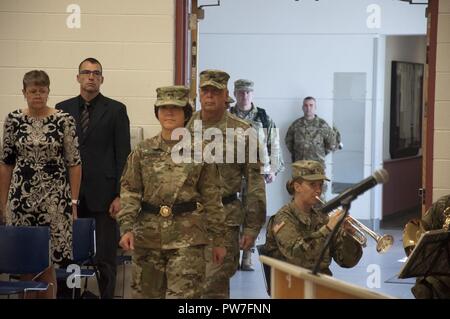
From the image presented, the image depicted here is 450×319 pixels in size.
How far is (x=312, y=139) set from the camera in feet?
39.1

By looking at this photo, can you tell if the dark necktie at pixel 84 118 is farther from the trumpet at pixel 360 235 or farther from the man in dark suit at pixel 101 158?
the trumpet at pixel 360 235

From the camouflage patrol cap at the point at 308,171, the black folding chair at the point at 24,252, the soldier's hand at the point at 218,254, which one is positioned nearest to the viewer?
the soldier's hand at the point at 218,254

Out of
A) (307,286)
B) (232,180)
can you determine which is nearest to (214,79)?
(232,180)

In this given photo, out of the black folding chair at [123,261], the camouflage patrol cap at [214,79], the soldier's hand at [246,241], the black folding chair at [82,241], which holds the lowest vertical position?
the black folding chair at [123,261]

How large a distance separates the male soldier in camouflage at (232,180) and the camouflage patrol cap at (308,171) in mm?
307

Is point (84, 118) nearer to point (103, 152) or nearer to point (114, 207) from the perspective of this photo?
point (103, 152)

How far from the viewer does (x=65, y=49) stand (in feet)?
25.9

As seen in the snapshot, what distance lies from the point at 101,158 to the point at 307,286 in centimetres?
376

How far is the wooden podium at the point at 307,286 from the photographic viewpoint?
138 inches

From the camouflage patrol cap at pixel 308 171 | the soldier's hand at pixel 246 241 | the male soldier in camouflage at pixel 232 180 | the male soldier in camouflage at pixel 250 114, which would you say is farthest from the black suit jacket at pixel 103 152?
the male soldier in camouflage at pixel 250 114

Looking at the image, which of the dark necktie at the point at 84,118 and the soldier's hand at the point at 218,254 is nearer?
the soldier's hand at the point at 218,254

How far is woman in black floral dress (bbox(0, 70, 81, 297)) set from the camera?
6.05 metres

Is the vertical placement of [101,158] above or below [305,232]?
above

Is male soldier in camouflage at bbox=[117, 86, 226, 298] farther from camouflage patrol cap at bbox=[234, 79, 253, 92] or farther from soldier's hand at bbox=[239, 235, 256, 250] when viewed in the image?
camouflage patrol cap at bbox=[234, 79, 253, 92]
